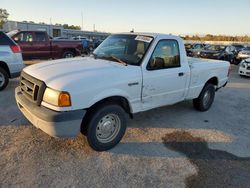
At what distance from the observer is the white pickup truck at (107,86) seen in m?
3.21

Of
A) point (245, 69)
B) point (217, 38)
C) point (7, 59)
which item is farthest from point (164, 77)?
point (217, 38)

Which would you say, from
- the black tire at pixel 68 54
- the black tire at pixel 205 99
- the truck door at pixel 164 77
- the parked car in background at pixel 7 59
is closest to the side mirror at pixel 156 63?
the truck door at pixel 164 77

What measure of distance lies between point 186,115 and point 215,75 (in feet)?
4.27

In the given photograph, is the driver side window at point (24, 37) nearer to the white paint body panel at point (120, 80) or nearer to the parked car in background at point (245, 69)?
the white paint body panel at point (120, 80)

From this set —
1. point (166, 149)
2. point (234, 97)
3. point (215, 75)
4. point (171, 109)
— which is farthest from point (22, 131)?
point (234, 97)

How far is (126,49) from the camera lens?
14.6 ft

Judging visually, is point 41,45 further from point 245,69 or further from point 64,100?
point 245,69

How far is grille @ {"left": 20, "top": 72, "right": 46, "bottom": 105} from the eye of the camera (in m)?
3.34

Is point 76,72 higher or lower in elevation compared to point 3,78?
higher

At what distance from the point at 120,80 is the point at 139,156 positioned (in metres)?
1.22

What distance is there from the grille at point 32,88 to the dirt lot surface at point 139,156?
0.84 m

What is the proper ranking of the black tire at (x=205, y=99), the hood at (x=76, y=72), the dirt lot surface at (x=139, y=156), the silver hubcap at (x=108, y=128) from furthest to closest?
1. the black tire at (x=205, y=99)
2. the silver hubcap at (x=108, y=128)
3. the hood at (x=76, y=72)
4. the dirt lot surface at (x=139, y=156)

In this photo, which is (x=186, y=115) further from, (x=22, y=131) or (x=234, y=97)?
(x=22, y=131)

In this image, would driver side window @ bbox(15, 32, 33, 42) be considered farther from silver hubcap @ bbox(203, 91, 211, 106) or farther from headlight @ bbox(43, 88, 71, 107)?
headlight @ bbox(43, 88, 71, 107)
